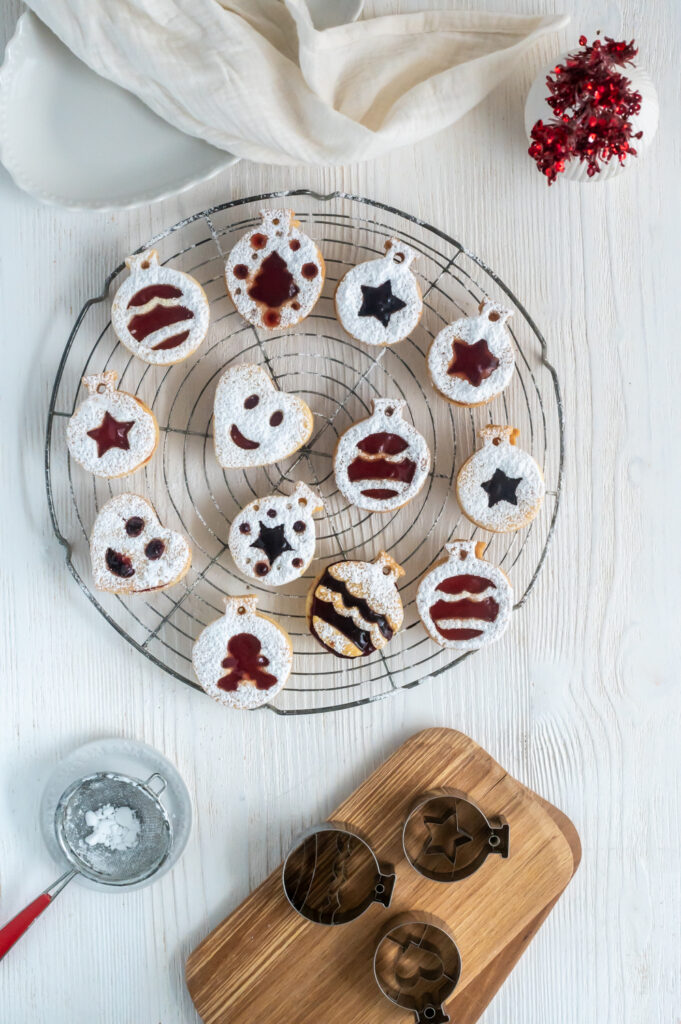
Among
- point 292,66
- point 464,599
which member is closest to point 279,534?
point 464,599

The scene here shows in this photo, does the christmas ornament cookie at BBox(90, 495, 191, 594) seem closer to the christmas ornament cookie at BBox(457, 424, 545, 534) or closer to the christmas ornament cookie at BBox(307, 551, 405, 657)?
the christmas ornament cookie at BBox(307, 551, 405, 657)

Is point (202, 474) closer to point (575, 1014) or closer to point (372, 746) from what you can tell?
point (372, 746)

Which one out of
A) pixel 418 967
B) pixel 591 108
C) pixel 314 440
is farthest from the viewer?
pixel 314 440

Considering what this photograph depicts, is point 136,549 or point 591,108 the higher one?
point 591,108

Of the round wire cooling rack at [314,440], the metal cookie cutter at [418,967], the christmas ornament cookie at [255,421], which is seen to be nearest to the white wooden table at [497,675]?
the round wire cooling rack at [314,440]

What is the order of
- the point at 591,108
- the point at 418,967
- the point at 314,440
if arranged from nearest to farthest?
the point at 591,108 < the point at 418,967 < the point at 314,440

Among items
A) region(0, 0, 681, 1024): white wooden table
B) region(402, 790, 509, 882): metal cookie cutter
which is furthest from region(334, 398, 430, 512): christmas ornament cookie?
region(402, 790, 509, 882): metal cookie cutter

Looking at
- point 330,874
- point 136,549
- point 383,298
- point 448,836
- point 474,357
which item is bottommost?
point 330,874

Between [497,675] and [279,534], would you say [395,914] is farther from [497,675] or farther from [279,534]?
[279,534]
